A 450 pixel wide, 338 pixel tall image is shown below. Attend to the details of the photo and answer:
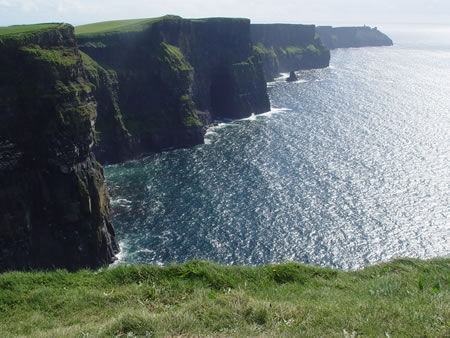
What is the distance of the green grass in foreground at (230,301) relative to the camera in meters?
13.5

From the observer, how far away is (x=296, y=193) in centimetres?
7362

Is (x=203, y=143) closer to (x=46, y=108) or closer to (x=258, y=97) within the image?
(x=258, y=97)

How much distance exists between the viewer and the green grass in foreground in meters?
13.5

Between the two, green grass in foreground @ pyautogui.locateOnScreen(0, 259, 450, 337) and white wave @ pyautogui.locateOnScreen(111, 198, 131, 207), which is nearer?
green grass in foreground @ pyautogui.locateOnScreen(0, 259, 450, 337)

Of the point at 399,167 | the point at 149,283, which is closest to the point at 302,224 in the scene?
the point at 399,167

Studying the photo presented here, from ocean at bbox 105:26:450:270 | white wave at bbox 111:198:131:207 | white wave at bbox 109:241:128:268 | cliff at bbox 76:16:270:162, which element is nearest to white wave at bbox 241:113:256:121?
ocean at bbox 105:26:450:270

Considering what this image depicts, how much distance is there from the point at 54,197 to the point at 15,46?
21.1m

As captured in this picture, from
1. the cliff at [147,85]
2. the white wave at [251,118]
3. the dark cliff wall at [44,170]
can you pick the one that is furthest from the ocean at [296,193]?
the dark cliff wall at [44,170]

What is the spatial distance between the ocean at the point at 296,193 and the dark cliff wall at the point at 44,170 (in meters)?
8.56

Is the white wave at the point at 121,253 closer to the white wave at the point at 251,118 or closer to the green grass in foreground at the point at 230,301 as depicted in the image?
the green grass in foreground at the point at 230,301

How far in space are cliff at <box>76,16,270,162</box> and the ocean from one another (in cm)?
568

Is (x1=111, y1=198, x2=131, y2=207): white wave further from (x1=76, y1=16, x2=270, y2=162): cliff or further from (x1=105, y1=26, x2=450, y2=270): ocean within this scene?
(x1=76, y1=16, x2=270, y2=162): cliff

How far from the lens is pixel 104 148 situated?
303ft

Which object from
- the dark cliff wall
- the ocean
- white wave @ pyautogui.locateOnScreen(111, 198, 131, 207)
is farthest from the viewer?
white wave @ pyautogui.locateOnScreen(111, 198, 131, 207)
